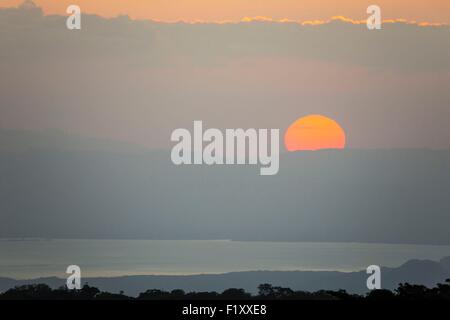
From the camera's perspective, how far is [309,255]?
17.4 metres

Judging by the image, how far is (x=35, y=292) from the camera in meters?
16.6

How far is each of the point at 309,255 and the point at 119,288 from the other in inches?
141

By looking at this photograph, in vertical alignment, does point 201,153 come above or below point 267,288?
above

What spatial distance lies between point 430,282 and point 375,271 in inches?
40.0

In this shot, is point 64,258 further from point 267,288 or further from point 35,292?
point 267,288
